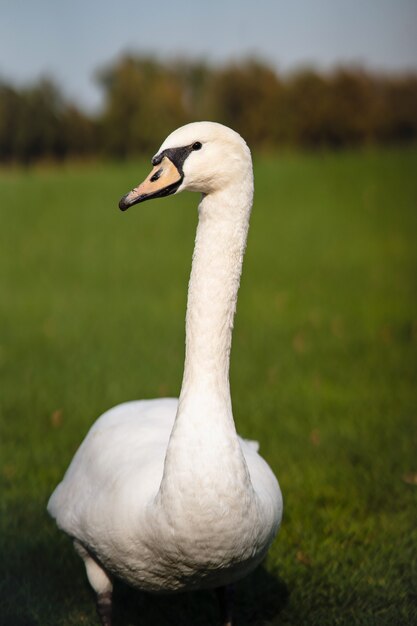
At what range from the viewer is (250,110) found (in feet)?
88.8

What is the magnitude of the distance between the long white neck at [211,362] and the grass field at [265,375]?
139 cm

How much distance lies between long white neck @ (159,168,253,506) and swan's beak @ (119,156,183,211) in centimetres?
21

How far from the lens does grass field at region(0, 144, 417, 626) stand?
166 inches

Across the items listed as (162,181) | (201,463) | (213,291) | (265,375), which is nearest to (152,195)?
(162,181)

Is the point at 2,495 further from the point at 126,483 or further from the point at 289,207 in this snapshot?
the point at 289,207

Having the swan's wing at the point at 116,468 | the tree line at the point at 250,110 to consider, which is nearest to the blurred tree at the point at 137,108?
the tree line at the point at 250,110

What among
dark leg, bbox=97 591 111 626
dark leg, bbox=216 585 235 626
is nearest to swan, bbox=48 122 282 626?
dark leg, bbox=97 591 111 626

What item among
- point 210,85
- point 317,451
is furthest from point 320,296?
point 210,85

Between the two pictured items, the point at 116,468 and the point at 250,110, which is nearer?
the point at 116,468

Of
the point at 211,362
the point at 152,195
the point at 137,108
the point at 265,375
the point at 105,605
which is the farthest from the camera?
the point at 137,108

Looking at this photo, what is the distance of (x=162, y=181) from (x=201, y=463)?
928 millimetres

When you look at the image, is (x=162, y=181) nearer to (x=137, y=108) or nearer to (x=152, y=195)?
(x=152, y=195)

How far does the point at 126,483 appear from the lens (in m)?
3.22

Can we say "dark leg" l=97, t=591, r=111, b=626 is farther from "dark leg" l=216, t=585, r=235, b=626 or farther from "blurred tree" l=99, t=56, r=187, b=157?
"blurred tree" l=99, t=56, r=187, b=157
